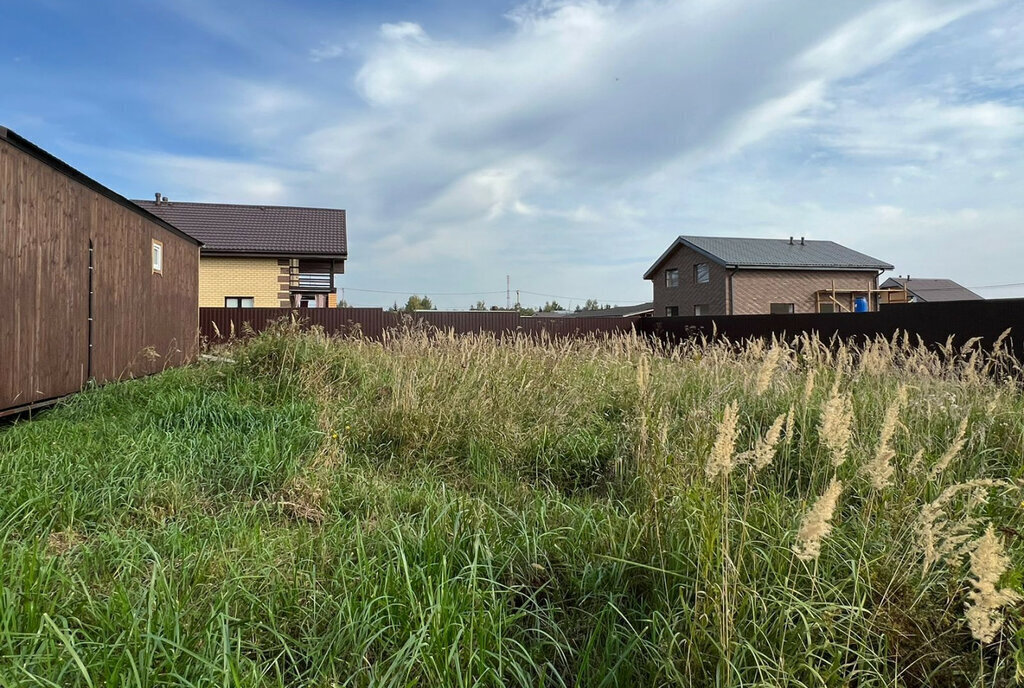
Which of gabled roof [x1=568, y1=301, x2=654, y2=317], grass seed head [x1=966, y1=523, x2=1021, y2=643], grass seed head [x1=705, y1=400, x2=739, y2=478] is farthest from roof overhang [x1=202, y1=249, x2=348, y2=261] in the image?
gabled roof [x1=568, y1=301, x2=654, y2=317]

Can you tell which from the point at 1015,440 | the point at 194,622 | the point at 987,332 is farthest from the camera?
the point at 987,332

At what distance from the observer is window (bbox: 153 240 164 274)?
29.1 feet

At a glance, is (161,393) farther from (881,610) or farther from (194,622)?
(881,610)

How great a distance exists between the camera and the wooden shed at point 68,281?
5.00 m

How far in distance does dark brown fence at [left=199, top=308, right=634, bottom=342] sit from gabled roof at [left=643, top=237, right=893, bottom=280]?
11575mm

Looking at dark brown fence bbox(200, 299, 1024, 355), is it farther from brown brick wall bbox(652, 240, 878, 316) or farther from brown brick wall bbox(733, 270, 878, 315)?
brown brick wall bbox(733, 270, 878, 315)

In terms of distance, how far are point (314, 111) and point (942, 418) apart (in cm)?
786

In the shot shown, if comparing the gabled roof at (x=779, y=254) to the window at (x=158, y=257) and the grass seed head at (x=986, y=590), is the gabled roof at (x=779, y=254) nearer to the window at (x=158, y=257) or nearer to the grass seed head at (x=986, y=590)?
the window at (x=158, y=257)

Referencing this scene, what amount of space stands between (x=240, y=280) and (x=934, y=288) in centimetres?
4756

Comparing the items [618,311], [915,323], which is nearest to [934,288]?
[618,311]

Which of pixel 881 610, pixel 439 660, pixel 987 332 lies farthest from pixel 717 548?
pixel 987 332

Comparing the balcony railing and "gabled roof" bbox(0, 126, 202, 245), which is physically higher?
the balcony railing

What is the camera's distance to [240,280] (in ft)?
61.3

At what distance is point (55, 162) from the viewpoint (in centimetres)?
562
